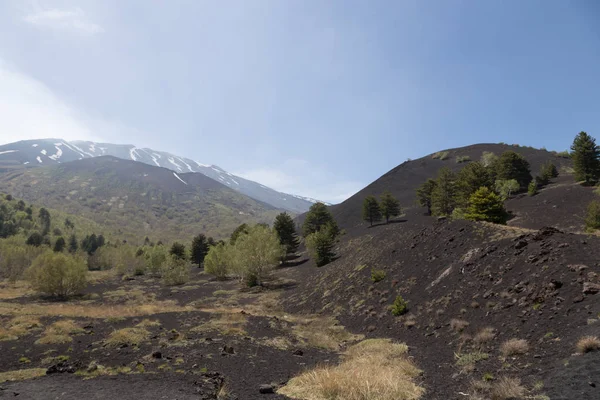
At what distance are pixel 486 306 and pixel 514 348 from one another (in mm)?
4985

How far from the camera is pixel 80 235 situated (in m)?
151

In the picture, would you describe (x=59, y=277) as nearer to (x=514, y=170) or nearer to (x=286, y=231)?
(x=286, y=231)

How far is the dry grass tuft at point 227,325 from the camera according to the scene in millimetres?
18391

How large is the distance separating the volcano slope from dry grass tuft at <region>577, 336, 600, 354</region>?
0.25 meters

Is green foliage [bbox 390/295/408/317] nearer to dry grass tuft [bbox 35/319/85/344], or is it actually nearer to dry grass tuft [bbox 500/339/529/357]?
dry grass tuft [bbox 500/339/529/357]

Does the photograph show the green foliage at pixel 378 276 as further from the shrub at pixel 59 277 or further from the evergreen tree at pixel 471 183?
the shrub at pixel 59 277

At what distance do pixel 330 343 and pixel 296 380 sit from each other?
25.8 feet

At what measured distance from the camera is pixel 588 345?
27.7ft

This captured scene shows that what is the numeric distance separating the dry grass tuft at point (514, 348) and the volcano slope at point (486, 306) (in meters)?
0.03

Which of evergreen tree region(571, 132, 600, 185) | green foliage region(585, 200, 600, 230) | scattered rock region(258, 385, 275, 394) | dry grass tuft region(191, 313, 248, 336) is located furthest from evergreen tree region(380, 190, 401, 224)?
scattered rock region(258, 385, 275, 394)

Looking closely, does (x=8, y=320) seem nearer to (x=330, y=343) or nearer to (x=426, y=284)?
(x=330, y=343)

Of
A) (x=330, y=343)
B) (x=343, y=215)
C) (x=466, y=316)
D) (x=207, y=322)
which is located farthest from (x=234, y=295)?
(x=343, y=215)

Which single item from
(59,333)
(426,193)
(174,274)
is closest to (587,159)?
(426,193)

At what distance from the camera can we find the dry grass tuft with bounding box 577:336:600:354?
8.38 metres
